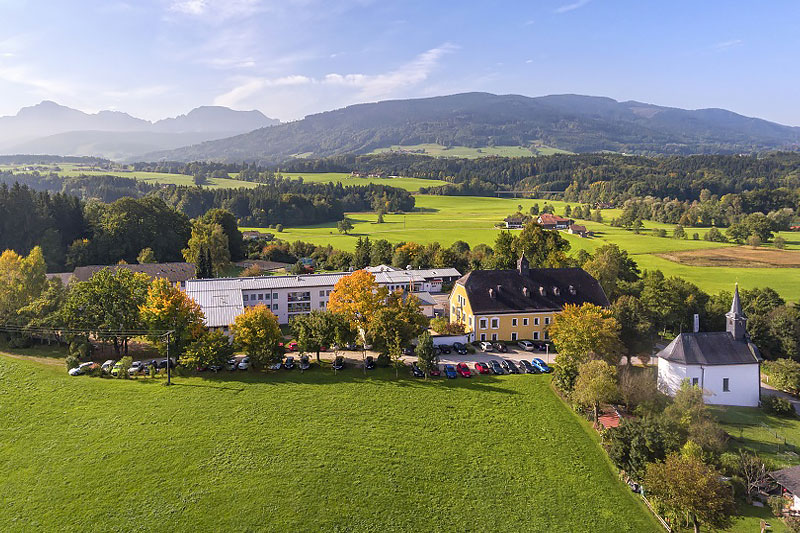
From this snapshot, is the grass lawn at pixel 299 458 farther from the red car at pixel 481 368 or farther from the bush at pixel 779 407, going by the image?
the bush at pixel 779 407

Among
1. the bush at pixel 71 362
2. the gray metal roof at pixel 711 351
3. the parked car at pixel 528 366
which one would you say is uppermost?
the gray metal roof at pixel 711 351

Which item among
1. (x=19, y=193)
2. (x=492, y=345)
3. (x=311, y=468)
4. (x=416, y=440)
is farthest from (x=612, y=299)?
(x=19, y=193)

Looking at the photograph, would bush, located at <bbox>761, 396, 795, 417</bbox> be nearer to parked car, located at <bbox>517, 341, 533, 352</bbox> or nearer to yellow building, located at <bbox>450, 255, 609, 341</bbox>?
yellow building, located at <bbox>450, 255, 609, 341</bbox>

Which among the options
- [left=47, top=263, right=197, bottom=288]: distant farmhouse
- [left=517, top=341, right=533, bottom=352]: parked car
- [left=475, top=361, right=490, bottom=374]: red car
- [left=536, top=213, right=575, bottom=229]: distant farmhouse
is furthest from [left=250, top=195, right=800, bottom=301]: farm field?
[left=475, top=361, right=490, bottom=374]: red car

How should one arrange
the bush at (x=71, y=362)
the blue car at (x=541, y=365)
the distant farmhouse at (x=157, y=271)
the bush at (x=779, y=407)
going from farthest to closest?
the distant farmhouse at (x=157, y=271)
the blue car at (x=541, y=365)
the bush at (x=71, y=362)
the bush at (x=779, y=407)

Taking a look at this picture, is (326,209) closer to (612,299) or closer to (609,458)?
(612,299)

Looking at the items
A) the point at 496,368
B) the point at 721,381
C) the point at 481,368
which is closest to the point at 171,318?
the point at 481,368

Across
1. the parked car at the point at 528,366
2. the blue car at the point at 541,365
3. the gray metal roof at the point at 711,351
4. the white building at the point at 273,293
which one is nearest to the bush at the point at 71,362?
the white building at the point at 273,293
